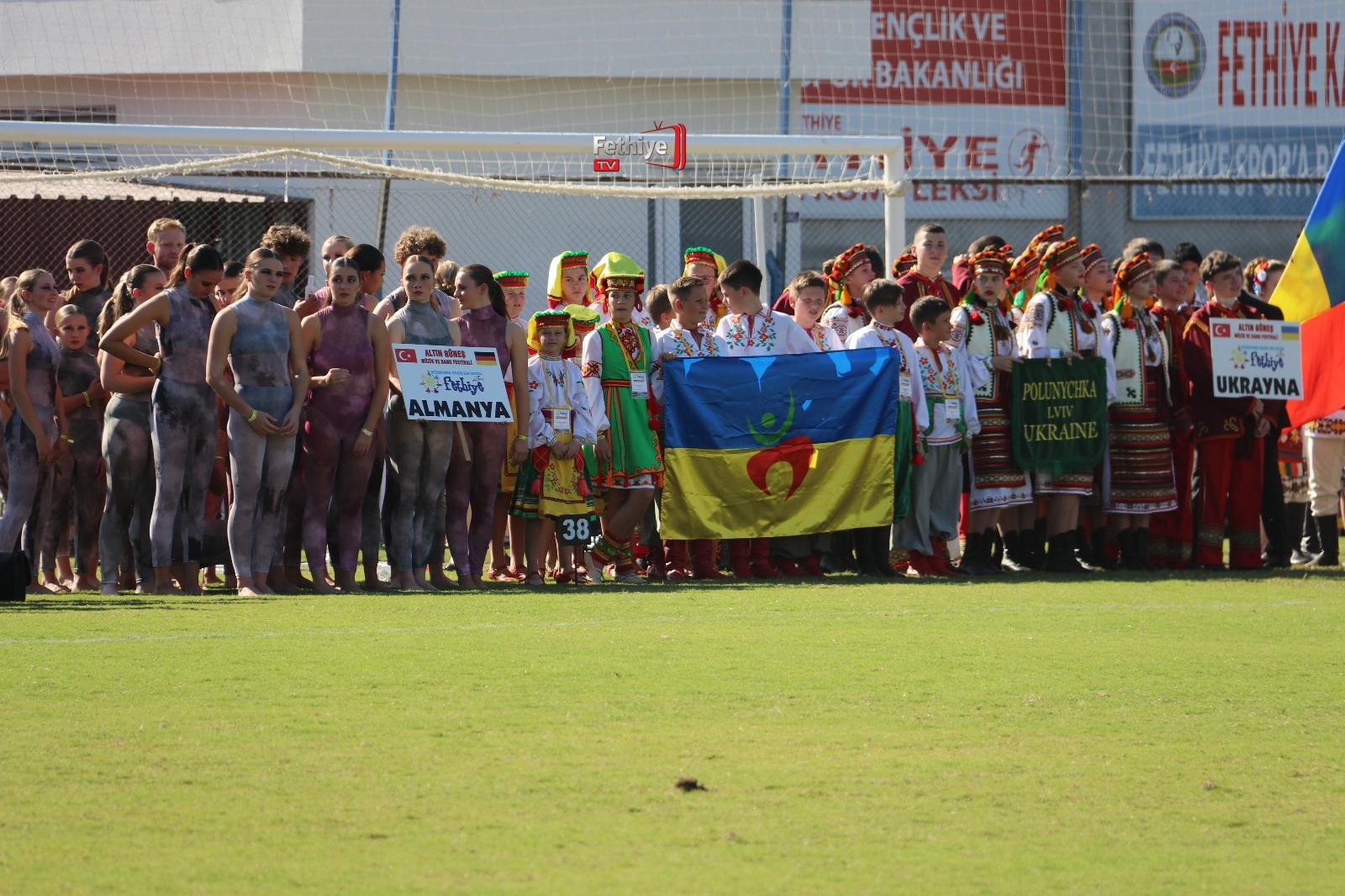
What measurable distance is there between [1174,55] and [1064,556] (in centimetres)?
1329

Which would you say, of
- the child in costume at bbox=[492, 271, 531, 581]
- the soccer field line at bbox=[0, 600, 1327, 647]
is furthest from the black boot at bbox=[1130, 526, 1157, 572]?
the child in costume at bbox=[492, 271, 531, 581]

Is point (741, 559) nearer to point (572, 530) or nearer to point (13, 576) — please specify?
A: point (572, 530)

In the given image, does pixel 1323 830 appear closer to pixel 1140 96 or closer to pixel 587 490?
pixel 587 490

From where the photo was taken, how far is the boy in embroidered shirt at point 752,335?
1130 centimetres

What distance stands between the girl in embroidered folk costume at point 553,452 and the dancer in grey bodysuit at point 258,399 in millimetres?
1540

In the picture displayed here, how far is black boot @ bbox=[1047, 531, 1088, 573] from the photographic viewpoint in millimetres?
11766

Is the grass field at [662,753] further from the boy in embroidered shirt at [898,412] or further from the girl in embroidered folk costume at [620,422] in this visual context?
the boy in embroidered shirt at [898,412]

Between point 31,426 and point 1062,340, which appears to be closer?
point 31,426

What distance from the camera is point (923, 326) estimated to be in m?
11.4

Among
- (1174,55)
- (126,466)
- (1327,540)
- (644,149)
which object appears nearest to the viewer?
(126,466)

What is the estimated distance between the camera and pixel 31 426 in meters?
9.57

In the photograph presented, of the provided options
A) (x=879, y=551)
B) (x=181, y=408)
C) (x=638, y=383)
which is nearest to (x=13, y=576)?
(x=181, y=408)

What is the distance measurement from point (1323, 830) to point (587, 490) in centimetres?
659

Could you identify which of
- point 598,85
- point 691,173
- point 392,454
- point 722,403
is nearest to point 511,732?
point 392,454
